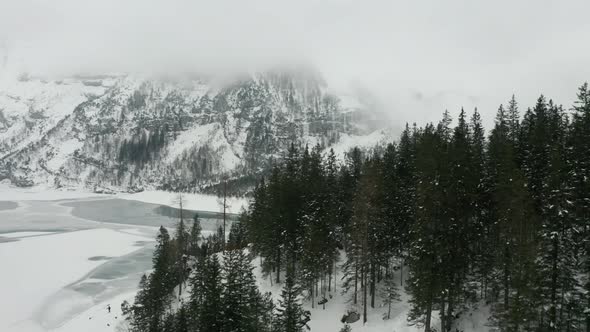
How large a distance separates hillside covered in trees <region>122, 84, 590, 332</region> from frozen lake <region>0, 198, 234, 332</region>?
39.2 feet

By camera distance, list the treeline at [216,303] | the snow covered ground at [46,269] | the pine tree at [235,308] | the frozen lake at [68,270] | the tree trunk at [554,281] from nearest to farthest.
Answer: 1. the tree trunk at [554,281]
2. the pine tree at [235,308]
3. the treeline at [216,303]
4. the frozen lake at [68,270]
5. the snow covered ground at [46,269]

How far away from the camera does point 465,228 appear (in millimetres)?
32750

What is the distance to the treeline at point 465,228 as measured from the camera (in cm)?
2594

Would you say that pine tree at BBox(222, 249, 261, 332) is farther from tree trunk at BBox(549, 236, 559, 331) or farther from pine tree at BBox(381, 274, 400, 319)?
tree trunk at BBox(549, 236, 559, 331)

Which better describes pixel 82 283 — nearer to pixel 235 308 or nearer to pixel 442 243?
pixel 235 308

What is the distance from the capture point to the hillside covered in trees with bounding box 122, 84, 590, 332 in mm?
26156

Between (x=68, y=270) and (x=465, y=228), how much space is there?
74.6 m

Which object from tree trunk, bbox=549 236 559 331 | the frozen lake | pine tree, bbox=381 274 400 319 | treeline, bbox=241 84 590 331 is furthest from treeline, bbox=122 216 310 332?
tree trunk, bbox=549 236 559 331

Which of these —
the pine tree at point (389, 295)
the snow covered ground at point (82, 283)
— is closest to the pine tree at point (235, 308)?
the snow covered ground at point (82, 283)

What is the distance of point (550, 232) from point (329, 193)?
30.3 meters

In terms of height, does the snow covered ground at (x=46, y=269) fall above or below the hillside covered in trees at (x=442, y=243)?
below

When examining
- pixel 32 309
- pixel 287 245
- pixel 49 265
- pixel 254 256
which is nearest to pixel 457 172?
pixel 287 245

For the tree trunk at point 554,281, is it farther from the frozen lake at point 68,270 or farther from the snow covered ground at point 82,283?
the frozen lake at point 68,270

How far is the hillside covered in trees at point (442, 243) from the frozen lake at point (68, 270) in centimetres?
1196
